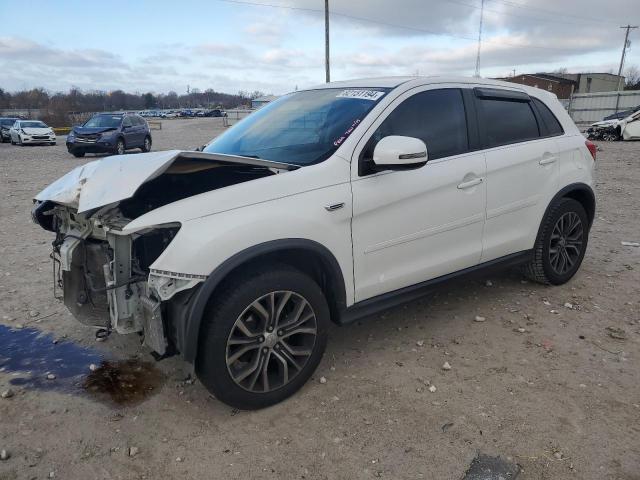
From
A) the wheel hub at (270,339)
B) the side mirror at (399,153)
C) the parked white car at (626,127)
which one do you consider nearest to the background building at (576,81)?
the parked white car at (626,127)

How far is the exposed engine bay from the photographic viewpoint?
8.99 feet

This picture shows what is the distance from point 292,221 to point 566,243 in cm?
307

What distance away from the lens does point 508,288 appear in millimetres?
4859

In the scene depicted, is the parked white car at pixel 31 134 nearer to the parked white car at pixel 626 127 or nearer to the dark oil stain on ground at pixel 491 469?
the parked white car at pixel 626 127

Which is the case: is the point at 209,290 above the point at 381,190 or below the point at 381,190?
below

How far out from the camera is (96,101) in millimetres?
82812

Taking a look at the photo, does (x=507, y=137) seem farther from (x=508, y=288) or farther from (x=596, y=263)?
(x=596, y=263)

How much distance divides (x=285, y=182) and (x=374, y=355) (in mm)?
1488

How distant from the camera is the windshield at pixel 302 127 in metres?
3.33

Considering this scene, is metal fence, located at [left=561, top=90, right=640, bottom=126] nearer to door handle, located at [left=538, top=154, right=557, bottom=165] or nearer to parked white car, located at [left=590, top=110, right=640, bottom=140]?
parked white car, located at [left=590, top=110, right=640, bottom=140]

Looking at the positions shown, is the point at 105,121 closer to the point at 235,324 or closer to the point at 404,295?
the point at 404,295

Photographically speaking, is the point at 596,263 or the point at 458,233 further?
the point at 596,263

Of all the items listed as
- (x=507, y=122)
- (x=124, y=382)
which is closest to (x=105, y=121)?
(x=124, y=382)

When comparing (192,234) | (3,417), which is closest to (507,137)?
(192,234)
